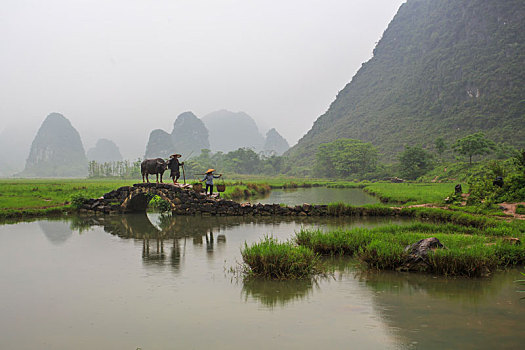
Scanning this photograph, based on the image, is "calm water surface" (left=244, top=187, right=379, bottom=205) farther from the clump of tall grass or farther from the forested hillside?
the forested hillside

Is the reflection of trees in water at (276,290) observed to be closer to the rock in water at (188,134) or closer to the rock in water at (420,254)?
Answer: the rock in water at (420,254)

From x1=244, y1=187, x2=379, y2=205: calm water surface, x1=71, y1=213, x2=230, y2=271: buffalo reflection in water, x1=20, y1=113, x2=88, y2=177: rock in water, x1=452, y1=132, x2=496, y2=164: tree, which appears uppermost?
x1=20, y1=113, x2=88, y2=177: rock in water

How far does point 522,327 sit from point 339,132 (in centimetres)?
8577

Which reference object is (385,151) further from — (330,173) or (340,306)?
(340,306)

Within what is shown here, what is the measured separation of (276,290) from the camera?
6.55 m

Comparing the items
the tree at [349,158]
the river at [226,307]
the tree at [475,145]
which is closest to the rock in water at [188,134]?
the tree at [349,158]

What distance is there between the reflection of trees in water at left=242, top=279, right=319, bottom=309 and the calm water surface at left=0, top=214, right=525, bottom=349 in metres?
0.02

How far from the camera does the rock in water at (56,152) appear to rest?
5758 inches

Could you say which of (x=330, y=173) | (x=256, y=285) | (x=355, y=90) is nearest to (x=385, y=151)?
(x=330, y=173)

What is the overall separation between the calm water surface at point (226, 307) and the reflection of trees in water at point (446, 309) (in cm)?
2

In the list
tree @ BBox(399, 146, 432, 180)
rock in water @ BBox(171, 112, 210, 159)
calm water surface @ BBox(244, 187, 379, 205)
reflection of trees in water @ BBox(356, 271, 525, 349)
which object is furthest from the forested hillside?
rock in water @ BBox(171, 112, 210, 159)

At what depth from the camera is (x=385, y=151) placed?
224 feet

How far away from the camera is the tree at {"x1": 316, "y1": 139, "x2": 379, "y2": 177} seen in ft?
197

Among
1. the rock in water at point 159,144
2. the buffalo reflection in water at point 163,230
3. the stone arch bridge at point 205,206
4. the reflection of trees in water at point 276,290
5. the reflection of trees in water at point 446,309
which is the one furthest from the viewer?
the rock in water at point 159,144
